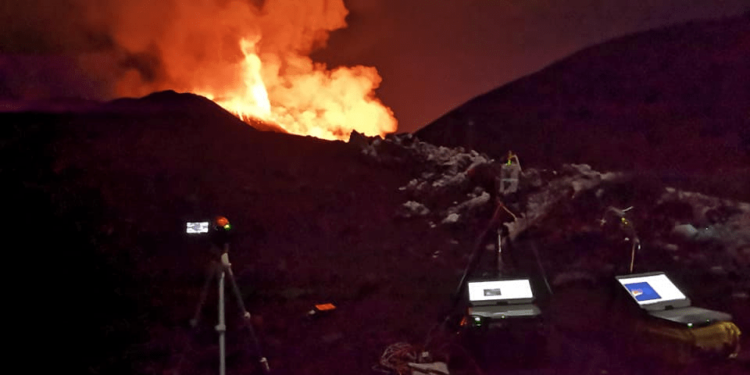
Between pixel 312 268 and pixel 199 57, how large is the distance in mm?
4018

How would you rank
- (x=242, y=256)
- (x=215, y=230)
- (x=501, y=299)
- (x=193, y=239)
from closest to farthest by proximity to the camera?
(x=215, y=230), (x=501, y=299), (x=193, y=239), (x=242, y=256)

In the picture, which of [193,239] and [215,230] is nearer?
[215,230]

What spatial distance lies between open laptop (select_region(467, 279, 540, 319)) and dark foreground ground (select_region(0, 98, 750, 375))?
10.8 inches

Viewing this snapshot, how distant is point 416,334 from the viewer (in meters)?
4.95

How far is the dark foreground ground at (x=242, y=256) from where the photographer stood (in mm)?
3059

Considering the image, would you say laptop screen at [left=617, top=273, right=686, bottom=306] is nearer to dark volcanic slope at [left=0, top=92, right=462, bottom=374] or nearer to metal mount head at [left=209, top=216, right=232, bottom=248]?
dark volcanic slope at [left=0, top=92, right=462, bottom=374]

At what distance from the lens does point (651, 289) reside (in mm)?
4207

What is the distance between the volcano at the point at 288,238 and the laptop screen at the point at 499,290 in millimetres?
370

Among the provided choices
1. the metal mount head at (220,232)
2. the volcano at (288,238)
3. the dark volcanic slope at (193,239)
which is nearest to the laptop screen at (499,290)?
the volcano at (288,238)

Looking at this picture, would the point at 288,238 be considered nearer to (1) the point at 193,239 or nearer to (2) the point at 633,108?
(1) the point at 193,239

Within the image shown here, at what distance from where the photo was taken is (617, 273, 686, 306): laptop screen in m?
4.12

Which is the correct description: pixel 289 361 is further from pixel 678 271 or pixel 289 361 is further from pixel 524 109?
pixel 524 109

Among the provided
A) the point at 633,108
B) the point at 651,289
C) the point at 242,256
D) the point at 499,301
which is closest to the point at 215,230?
the point at 499,301

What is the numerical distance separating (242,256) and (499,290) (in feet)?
11.9
